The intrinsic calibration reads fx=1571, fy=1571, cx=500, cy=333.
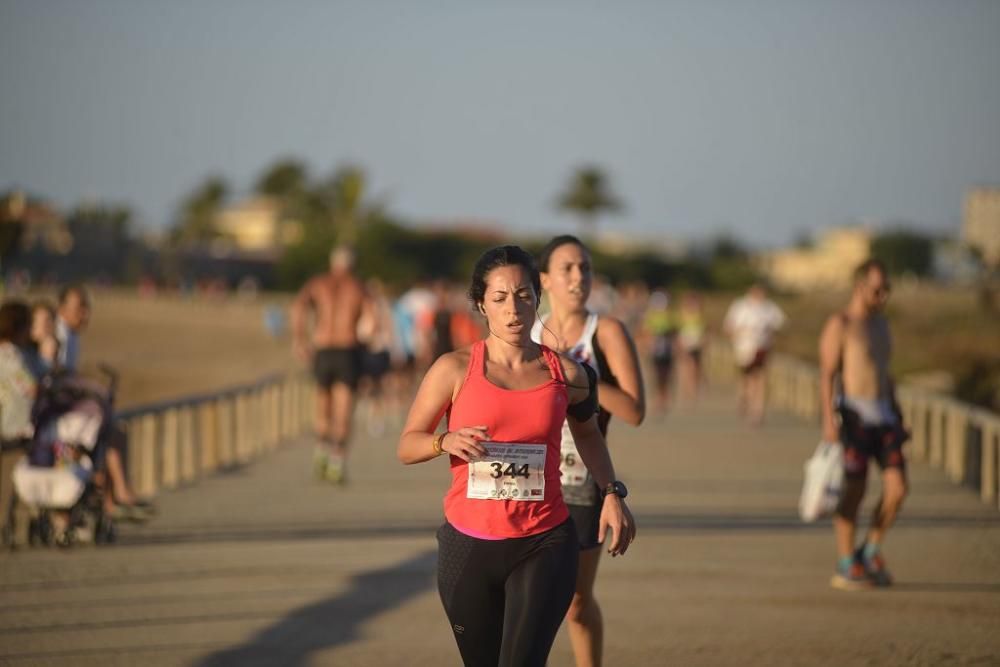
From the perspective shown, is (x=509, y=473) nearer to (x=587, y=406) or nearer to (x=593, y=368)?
(x=587, y=406)

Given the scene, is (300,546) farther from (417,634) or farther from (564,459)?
(564,459)

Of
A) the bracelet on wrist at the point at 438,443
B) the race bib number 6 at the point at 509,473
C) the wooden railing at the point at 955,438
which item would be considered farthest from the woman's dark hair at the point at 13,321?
the wooden railing at the point at 955,438

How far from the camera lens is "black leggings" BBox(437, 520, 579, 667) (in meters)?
5.01

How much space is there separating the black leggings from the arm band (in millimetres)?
407

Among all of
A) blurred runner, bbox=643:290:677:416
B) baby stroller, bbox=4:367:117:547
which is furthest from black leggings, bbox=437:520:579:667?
blurred runner, bbox=643:290:677:416

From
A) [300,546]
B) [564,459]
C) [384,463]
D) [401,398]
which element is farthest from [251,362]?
[564,459]

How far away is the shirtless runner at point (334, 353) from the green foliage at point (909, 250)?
12747 centimetres

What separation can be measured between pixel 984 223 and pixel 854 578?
194 ft

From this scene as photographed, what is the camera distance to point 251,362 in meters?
58.2

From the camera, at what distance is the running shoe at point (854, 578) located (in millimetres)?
9328

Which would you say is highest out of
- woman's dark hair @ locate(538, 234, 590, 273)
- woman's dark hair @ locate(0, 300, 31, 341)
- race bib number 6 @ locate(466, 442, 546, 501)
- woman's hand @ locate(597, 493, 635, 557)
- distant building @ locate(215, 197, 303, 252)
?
distant building @ locate(215, 197, 303, 252)

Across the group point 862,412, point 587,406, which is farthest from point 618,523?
point 862,412

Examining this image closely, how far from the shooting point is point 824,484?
29.8ft

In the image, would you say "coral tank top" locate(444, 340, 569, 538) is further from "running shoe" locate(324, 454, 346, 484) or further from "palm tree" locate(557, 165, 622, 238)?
"palm tree" locate(557, 165, 622, 238)
